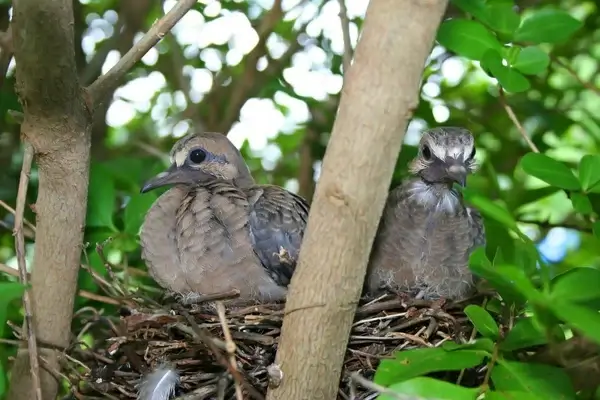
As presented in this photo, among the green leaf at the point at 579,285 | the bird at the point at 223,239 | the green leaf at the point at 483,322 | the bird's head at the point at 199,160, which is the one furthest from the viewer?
the bird's head at the point at 199,160

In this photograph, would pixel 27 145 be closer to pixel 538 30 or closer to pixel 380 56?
pixel 380 56

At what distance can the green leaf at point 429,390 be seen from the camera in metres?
0.90

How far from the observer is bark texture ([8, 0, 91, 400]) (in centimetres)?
123

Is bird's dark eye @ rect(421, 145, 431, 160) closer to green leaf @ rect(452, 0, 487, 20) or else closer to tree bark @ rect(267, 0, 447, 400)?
green leaf @ rect(452, 0, 487, 20)

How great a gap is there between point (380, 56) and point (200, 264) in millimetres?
914

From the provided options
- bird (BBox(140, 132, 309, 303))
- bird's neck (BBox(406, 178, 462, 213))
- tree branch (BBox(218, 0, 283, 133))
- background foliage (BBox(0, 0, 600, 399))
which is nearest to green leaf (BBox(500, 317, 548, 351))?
background foliage (BBox(0, 0, 600, 399))

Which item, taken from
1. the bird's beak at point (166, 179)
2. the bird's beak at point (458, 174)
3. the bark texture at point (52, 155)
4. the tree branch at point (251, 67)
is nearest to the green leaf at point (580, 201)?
the bird's beak at point (458, 174)

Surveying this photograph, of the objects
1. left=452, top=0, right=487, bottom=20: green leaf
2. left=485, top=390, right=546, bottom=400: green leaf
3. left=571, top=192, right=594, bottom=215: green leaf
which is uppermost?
left=452, top=0, right=487, bottom=20: green leaf

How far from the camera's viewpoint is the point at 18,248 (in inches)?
55.2

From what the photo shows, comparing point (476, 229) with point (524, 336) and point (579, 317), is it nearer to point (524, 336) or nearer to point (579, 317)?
point (524, 336)

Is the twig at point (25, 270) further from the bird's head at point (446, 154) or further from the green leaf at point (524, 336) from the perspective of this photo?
the bird's head at point (446, 154)

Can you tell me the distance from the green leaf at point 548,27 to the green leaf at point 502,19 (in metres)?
0.02

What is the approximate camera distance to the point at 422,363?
3.10 ft

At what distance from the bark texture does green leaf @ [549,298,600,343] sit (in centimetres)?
85
